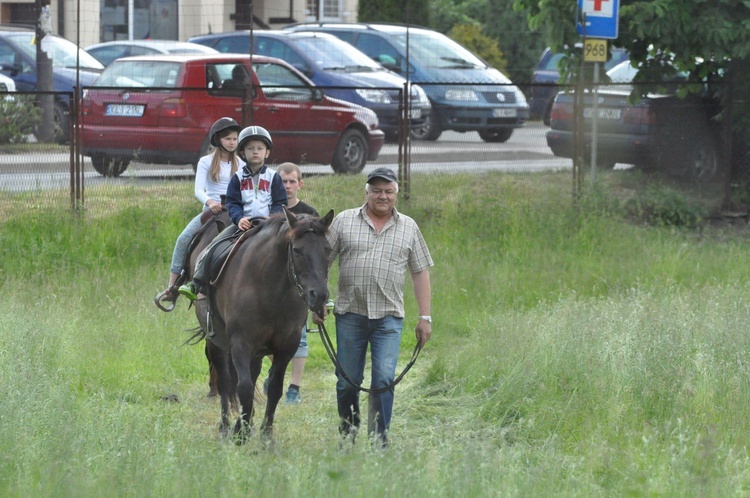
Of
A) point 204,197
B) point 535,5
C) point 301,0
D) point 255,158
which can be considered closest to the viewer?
point 255,158

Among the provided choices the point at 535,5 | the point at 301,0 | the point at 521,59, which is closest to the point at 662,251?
the point at 535,5

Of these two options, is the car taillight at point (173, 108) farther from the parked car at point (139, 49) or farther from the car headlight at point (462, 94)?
the parked car at point (139, 49)

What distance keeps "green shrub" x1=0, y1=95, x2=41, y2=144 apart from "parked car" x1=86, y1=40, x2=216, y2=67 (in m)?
8.98

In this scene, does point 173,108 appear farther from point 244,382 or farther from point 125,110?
point 244,382

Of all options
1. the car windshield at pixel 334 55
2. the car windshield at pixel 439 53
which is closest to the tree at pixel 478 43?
the car windshield at pixel 439 53

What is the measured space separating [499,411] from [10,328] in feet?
12.7

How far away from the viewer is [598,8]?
16.0 metres

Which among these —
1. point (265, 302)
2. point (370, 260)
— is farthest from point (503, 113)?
point (370, 260)

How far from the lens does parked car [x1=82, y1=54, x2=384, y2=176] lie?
15.1 metres

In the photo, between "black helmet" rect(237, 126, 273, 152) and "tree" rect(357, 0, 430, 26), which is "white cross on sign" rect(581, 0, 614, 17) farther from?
"tree" rect(357, 0, 430, 26)

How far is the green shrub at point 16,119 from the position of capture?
13.9 m

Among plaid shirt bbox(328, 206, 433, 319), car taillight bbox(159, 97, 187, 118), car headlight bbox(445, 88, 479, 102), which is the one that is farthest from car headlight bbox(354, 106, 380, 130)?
plaid shirt bbox(328, 206, 433, 319)

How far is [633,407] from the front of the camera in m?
8.09

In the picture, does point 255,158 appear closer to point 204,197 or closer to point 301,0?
point 204,197
